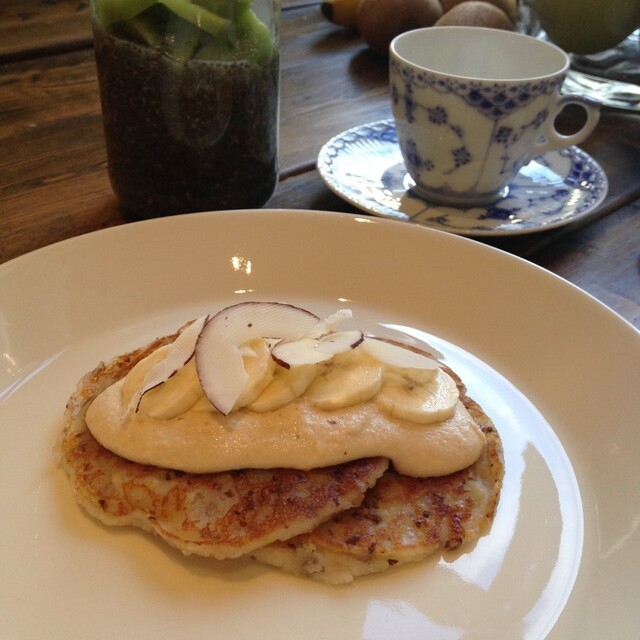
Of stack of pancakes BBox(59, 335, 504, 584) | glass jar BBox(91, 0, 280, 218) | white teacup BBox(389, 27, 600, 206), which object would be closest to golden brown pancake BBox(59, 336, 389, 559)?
stack of pancakes BBox(59, 335, 504, 584)

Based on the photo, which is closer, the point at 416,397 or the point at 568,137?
the point at 416,397

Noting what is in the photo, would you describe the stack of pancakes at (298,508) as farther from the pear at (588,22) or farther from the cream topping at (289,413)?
the pear at (588,22)

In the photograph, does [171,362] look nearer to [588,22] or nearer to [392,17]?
[588,22]

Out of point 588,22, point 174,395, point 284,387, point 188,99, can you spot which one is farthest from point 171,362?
point 588,22

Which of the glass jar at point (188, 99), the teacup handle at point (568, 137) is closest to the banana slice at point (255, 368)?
the glass jar at point (188, 99)

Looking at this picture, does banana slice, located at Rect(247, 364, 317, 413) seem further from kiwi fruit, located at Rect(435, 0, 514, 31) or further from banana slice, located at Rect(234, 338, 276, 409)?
kiwi fruit, located at Rect(435, 0, 514, 31)
